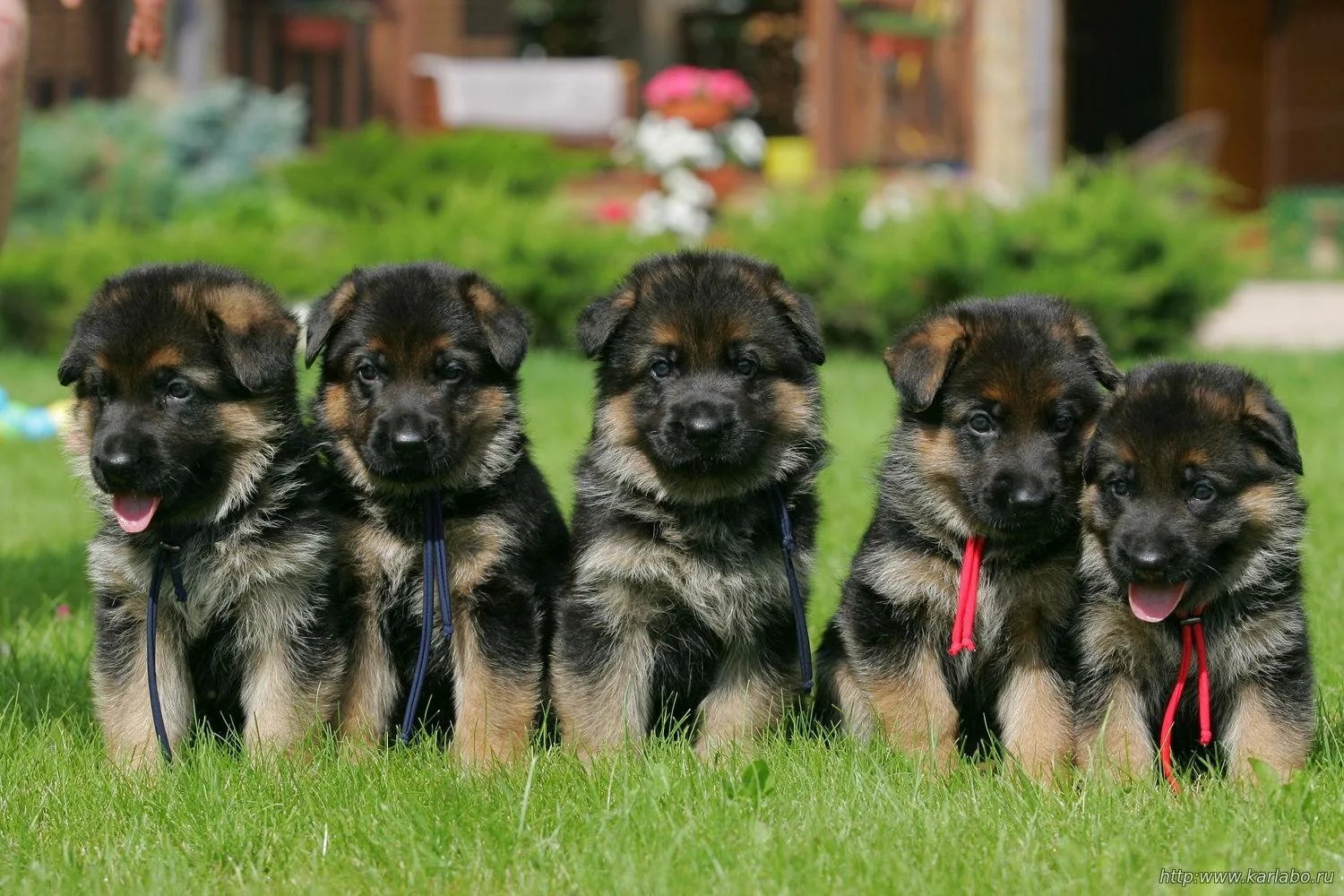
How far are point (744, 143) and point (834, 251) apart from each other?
3.40m

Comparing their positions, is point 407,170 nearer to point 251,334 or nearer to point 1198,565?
point 251,334

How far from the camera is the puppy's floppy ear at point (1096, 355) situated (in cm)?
427

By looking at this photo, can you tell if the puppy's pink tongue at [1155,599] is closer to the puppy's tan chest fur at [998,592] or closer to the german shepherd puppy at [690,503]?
the puppy's tan chest fur at [998,592]

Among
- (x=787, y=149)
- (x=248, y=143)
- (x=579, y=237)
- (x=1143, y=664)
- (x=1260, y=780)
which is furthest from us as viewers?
(x=787, y=149)

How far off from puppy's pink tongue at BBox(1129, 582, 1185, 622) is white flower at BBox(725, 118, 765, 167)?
41.1ft

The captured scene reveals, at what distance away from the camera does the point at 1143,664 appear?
13.5 ft

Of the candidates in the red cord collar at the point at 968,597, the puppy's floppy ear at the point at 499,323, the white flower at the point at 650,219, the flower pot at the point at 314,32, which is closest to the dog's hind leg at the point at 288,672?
the puppy's floppy ear at the point at 499,323

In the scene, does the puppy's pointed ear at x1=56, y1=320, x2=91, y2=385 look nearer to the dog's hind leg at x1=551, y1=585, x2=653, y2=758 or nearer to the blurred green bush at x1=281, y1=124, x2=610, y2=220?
the dog's hind leg at x1=551, y1=585, x2=653, y2=758

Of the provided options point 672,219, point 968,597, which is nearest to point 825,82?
point 672,219

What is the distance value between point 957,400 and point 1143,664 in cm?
86

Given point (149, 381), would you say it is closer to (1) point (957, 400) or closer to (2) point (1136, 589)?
(1) point (957, 400)

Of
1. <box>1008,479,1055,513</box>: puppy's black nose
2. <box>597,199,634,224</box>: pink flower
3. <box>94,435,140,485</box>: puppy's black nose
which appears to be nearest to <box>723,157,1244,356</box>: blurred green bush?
<box>597,199,634,224</box>: pink flower

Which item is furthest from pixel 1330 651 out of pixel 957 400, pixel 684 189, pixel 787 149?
pixel 787 149

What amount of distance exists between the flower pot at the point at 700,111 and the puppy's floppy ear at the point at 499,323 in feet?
38.7
